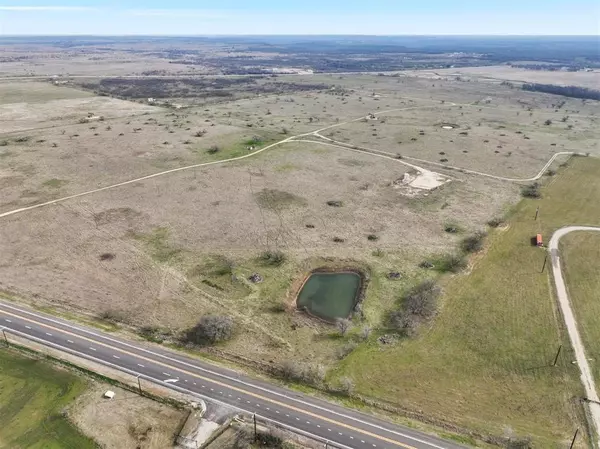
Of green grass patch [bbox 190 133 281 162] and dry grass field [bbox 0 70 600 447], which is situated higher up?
green grass patch [bbox 190 133 281 162]

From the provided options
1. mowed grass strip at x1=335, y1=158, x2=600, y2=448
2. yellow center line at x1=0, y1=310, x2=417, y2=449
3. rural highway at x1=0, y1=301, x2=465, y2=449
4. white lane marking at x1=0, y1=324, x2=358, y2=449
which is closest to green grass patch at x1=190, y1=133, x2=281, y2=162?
yellow center line at x1=0, y1=310, x2=417, y2=449

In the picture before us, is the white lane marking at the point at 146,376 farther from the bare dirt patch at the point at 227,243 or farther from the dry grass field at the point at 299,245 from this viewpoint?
the bare dirt patch at the point at 227,243

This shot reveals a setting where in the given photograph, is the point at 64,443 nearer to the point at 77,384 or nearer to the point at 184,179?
the point at 77,384

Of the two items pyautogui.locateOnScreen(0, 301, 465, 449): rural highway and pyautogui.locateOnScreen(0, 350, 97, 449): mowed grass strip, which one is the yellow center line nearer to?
pyautogui.locateOnScreen(0, 301, 465, 449): rural highway

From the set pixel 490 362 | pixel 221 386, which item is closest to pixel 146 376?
pixel 221 386

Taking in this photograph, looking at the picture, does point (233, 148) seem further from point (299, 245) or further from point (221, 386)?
point (221, 386)

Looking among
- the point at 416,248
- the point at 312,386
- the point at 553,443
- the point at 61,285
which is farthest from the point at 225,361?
the point at 416,248
